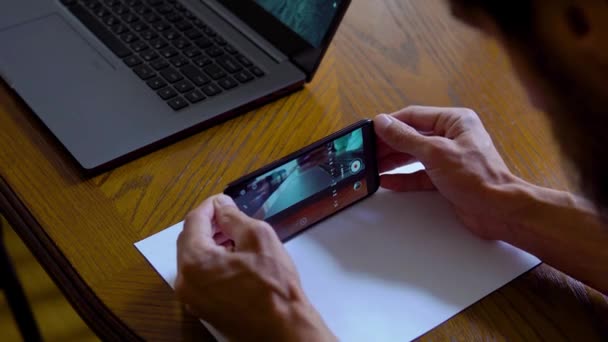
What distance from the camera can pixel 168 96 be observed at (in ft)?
2.47

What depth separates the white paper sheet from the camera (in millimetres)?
590

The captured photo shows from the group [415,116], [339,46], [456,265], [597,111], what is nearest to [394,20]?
[339,46]

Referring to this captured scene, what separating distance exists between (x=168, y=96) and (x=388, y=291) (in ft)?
1.07

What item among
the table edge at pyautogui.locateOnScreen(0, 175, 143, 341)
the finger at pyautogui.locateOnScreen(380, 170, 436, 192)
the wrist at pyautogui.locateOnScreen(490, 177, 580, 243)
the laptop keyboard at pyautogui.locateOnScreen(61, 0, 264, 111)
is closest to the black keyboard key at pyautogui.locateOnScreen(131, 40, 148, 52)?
the laptop keyboard at pyautogui.locateOnScreen(61, 0, 264, 111)

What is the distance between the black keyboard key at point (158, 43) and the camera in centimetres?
82

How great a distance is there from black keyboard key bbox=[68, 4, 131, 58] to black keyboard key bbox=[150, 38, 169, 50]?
0.03 meters

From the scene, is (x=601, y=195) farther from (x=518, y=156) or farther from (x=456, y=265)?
(x=518, y=156)

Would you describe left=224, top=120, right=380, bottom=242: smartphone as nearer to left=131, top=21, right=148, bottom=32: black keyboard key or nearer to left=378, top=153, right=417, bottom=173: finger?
left=378, top=153, right=417, bottom=173: finger

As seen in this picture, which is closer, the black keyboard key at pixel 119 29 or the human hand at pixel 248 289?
the human hand at pixel 248 289

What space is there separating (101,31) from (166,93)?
0.15 meters

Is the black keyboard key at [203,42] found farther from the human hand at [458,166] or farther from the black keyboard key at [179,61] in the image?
the human hand at [458,166]

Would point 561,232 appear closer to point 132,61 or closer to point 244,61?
point 244,61

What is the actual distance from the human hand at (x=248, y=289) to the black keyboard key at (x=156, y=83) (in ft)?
→ 0.84

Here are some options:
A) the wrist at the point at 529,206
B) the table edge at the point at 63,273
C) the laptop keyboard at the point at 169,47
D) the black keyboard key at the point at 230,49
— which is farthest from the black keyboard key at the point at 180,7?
the wrist at the point at 529,206
